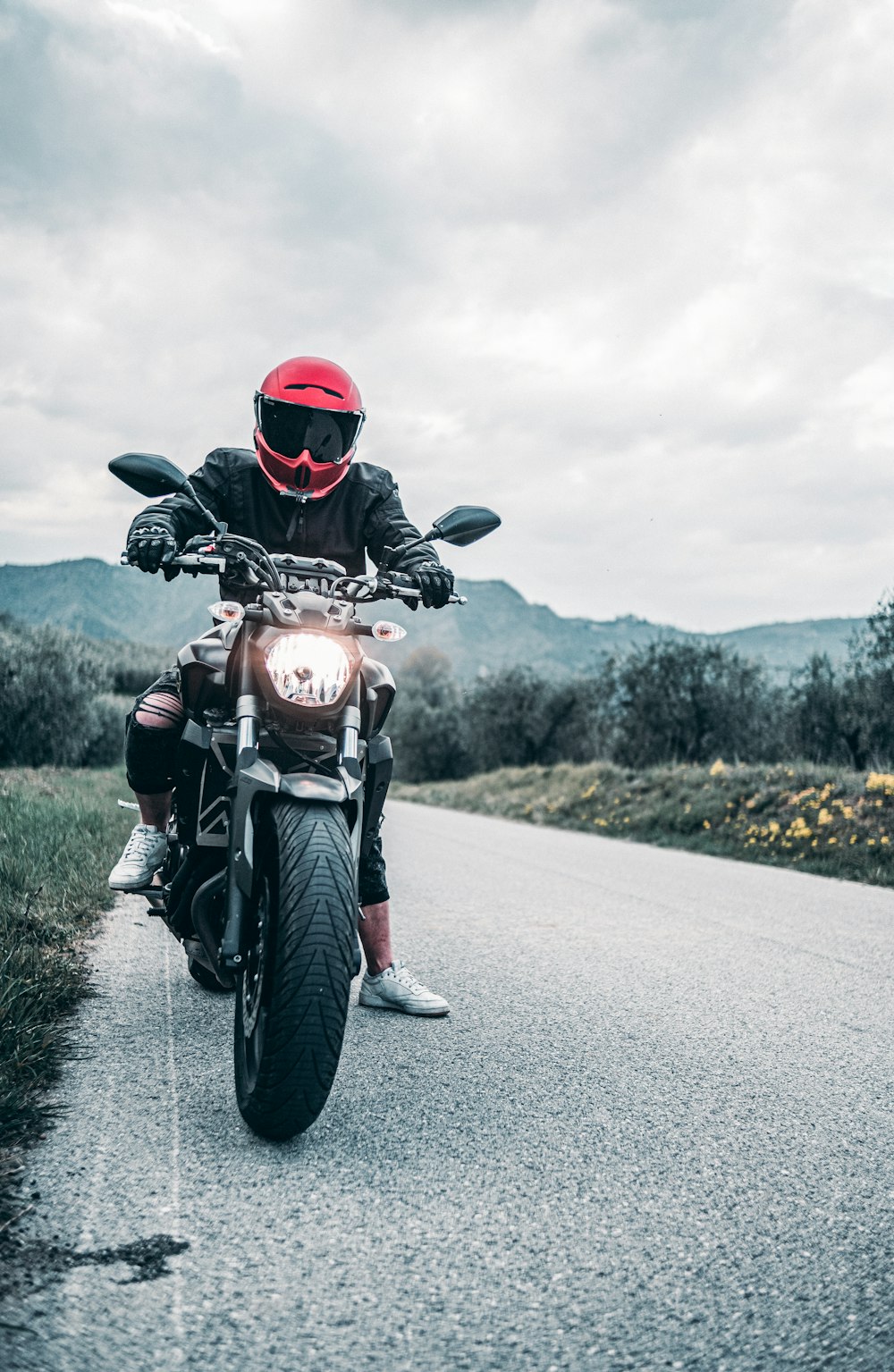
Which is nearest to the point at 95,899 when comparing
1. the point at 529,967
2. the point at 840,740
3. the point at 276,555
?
the point at 529,967

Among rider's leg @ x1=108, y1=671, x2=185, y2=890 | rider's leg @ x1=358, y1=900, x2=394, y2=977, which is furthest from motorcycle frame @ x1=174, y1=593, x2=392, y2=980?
rider's leg @ x1=358, y1=900, x2=394, y2=977

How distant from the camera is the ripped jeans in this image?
352 centimetres

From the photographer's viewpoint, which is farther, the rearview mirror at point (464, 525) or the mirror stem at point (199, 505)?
the rearview mirror at point (464, 525)

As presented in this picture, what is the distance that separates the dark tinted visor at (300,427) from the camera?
12.0ft

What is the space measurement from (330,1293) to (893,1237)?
1169 millimetres

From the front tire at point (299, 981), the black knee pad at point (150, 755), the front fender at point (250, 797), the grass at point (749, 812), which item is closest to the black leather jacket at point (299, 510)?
the black knee pad at point (150, 755)

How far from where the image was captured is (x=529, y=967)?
4.96 m

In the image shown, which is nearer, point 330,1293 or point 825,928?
point 330,1293

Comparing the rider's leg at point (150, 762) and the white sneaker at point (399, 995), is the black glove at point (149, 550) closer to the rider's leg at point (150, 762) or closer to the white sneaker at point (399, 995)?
the rider's leg at point (150, 762)

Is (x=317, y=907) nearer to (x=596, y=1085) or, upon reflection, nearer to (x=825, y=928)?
(x=596, y=1085)

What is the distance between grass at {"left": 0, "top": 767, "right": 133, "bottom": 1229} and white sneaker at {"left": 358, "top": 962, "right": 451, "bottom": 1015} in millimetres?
1074

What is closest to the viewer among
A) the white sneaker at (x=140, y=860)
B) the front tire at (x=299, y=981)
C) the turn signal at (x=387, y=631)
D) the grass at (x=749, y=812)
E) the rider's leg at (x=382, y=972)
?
the front tire at (x=299, y=981)

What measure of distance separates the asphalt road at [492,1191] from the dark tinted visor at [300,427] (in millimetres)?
2009

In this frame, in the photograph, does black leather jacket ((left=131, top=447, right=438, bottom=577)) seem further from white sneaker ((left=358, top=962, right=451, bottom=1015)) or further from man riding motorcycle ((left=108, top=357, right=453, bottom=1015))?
white sneaker ((left=358, top=962, right=451, bottom=1015))
